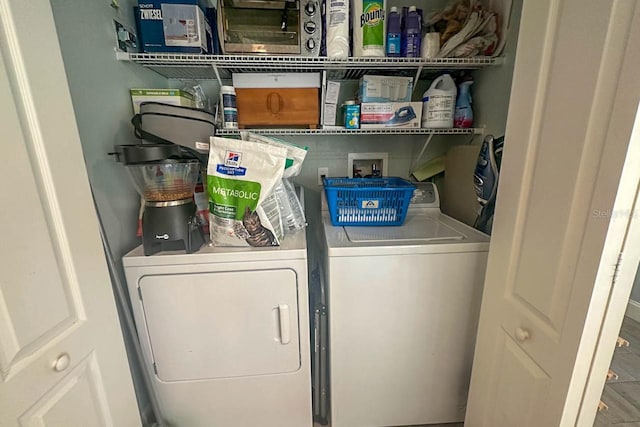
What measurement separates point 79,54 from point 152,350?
1.33 m

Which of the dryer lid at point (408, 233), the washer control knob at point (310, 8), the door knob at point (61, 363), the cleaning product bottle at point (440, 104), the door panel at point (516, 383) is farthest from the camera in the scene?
the cleaning product bottle at point (440, 104)

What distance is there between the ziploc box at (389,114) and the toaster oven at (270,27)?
1.47 feet

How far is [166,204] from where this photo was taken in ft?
3.68

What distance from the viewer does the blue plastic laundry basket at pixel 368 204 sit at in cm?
144

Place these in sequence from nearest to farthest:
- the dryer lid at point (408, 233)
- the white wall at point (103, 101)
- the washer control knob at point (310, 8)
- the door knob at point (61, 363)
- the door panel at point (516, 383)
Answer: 1. the door knob at point (61, 363)
2. the door panel at point (516, 383)
3. the white wall at point (103, 101)
4. the dryer lid at point (408, 233)
5. the washer control knob at point (310, 8)

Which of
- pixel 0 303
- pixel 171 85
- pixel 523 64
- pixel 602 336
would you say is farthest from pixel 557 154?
pixel 171 85

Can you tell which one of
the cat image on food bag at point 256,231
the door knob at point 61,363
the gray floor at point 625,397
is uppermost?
the cat image on food bag at point 256,231

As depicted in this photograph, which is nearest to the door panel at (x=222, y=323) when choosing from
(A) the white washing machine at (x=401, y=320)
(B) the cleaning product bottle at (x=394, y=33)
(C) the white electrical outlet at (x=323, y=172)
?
(A) the white washing machine at (x=401, y=320)

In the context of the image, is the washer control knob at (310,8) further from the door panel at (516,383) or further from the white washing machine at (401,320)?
the door panel at (516,383)

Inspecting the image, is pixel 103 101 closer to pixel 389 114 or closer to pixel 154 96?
pixel 154 96

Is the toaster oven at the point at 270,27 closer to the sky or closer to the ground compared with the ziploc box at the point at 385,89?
closer to the sky

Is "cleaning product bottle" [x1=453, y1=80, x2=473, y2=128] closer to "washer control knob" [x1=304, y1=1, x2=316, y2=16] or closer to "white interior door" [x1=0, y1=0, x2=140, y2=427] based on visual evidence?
"washer control knob" [x1=304, y1=1, x2=316, y2=16]

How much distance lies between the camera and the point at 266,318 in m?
1.21

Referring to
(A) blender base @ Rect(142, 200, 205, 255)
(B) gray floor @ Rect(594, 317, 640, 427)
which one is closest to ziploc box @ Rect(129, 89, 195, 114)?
(A) blender base @ Rect(142, 200, 205, 255)
